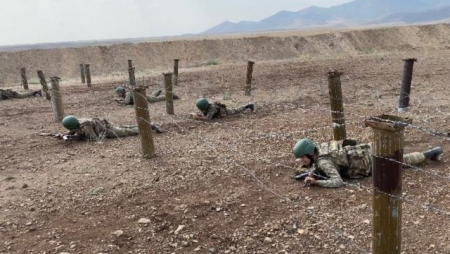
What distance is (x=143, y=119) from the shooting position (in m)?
7.12

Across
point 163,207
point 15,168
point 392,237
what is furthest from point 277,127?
point 392,237

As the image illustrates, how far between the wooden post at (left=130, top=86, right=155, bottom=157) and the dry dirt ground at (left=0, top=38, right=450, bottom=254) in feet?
0.69

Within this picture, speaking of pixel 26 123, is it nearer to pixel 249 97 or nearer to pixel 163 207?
pixel 249 97

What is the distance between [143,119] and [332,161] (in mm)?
3098

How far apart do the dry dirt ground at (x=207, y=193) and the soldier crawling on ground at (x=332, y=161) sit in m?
0.14

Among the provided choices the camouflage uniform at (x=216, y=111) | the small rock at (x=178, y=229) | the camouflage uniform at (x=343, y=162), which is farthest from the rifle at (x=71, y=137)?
the camouflage uniform at (x=343, y=162)

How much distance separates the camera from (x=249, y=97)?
45.2ft

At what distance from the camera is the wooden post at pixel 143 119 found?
7.10 meters

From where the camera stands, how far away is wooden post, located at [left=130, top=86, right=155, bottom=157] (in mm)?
7096

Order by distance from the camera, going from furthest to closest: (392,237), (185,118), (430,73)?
(430,73), (185,118), (392,237)

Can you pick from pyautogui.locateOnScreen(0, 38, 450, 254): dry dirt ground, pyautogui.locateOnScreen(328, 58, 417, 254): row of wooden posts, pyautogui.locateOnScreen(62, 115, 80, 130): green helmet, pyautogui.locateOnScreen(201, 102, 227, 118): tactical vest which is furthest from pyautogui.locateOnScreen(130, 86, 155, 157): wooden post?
pyautogui.locateOnScreen(328, 58, 417, 254): row of wooden posts

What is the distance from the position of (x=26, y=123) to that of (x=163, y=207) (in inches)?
304

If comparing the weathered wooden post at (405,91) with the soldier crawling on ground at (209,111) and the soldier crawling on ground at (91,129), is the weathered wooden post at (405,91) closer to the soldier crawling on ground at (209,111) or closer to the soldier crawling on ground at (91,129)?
the soldier crawling on ground at (209,111)

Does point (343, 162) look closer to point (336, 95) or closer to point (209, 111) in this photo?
point (336, 95)
